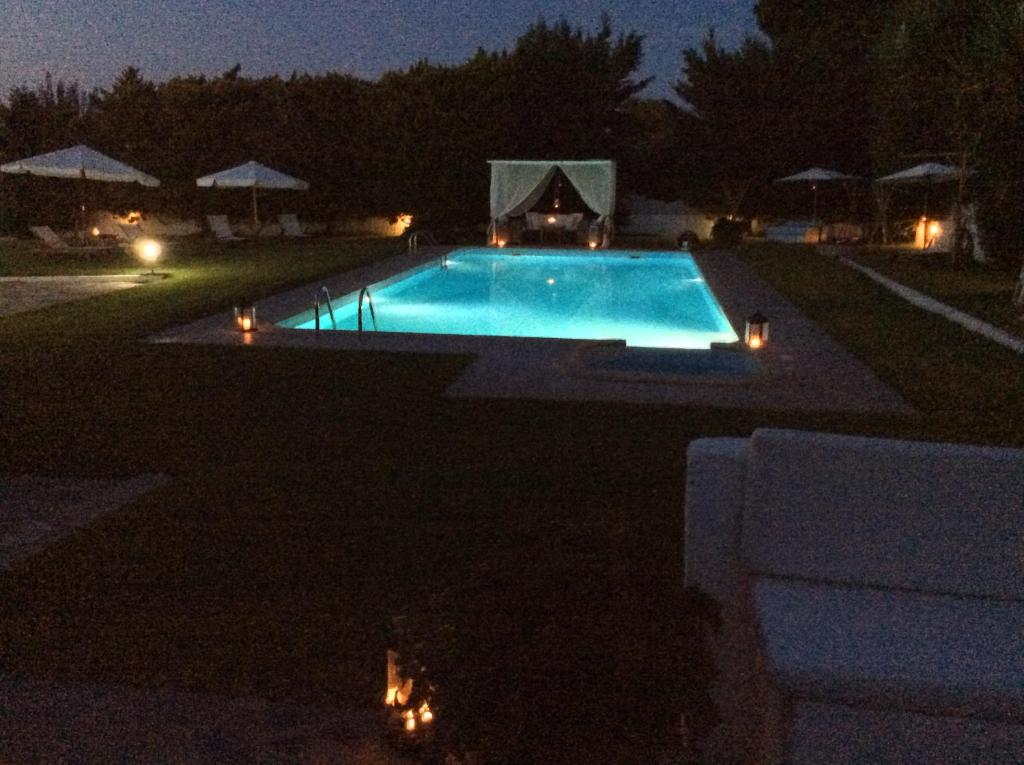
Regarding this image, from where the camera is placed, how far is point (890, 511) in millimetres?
2582

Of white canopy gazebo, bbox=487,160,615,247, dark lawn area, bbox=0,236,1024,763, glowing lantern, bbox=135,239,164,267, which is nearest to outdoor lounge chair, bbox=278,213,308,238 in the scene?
white canopy gazebo, bbox=487,160,615,247

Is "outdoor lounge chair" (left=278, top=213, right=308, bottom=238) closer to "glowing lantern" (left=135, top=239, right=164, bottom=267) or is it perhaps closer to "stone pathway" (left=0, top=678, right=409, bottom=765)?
"glowing lantern" (left=135, top=239, right=164, bottom=267)

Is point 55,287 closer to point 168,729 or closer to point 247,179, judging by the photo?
point 247,179

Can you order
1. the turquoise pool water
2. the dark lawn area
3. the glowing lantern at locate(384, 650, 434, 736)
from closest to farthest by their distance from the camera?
the dark lawn area → the glowing lantern at locate(384, 650, 434, 736) → the turquoise pool water

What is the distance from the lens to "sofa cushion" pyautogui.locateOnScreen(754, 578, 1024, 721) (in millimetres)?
2176

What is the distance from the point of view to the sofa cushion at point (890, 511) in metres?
2.54

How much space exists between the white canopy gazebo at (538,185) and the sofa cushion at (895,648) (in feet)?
64.7

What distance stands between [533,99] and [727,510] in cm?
2461

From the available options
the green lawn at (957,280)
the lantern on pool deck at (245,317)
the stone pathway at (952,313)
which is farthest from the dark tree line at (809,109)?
the lantern on pool deck at (245,317)

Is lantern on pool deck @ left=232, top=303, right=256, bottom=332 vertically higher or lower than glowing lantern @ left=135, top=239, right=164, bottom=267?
lower

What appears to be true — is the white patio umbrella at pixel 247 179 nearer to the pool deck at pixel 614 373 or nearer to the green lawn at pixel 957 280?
the pool deck at pixel 614 373

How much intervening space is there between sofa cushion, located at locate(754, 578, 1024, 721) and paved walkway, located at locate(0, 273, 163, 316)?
11.2 m

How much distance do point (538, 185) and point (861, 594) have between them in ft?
67.0

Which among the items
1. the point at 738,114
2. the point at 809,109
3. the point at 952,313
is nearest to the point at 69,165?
the point at 952,313
